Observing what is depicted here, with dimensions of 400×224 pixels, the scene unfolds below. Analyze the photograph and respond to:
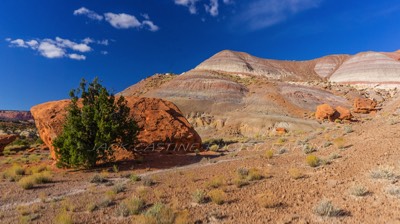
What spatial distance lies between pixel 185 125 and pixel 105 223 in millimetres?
14665

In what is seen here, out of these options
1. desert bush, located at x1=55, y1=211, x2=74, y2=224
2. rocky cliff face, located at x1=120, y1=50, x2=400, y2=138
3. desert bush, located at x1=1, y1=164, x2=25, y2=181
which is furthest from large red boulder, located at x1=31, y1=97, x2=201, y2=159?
rocky cliff face, located at x1=120, y1=50, x2=400, y2=138

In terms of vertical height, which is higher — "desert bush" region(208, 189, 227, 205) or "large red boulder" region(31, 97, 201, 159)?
"large red boulder" region(31, 97, 201, 159)

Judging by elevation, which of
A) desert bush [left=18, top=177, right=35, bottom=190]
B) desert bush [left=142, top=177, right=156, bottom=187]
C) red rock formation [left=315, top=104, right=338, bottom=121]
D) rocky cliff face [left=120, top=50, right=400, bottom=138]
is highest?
rocky cliff face [left=120, top=50, right=400, bottom=138]

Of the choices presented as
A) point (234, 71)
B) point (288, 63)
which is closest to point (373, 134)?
point (234, 71)

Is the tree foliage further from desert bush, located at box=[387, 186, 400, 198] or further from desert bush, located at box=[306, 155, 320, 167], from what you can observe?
desert bush, located at box=[387, 186, 400, 198]

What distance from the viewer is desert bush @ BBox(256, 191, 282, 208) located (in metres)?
6.76

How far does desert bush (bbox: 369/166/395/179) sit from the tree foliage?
10.8 m

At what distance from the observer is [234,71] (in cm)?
8219

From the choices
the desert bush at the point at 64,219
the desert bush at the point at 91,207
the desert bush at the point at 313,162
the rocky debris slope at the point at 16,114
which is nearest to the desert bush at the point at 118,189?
the desert bush at the point at 91,207

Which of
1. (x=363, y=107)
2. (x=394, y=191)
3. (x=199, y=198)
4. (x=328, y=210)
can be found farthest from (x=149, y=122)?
(x=363, y=107)

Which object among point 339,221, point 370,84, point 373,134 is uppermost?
point 370,84

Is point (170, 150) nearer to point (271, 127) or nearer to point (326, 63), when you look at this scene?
point (271, 127)

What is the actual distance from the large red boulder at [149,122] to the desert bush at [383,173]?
12.4m

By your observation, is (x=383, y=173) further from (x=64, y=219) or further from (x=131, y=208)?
(x=64, y=219)
